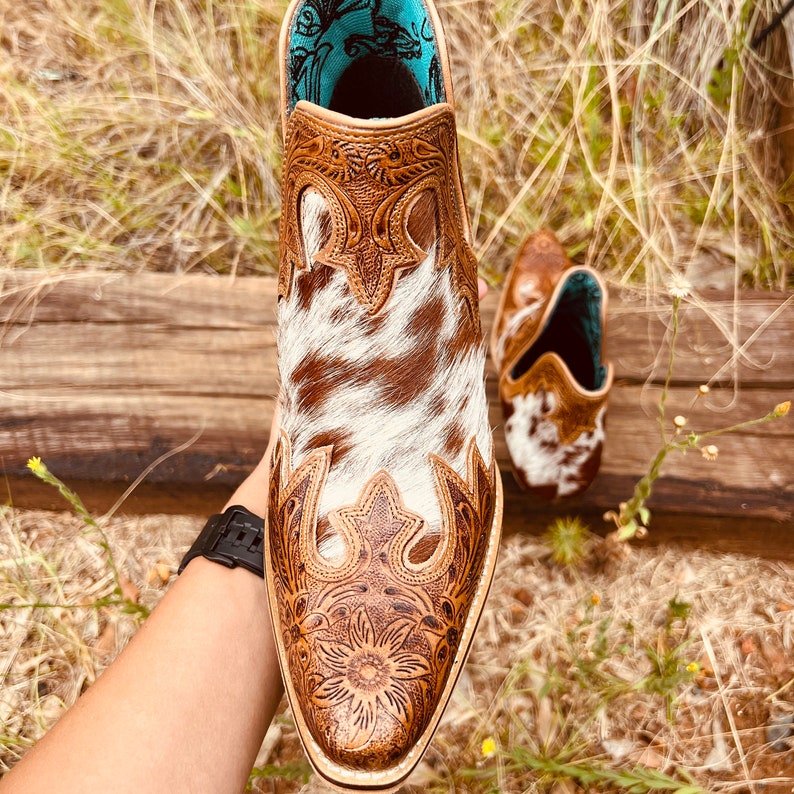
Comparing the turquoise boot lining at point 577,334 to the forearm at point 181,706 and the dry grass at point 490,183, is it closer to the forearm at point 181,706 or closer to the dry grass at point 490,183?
the dry grass at point 490,183

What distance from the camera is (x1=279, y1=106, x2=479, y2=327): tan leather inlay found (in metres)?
1.11

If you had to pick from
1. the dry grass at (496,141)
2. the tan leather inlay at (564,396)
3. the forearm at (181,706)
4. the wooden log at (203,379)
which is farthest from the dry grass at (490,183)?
the forearm at (181,706)

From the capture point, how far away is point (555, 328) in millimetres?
1929

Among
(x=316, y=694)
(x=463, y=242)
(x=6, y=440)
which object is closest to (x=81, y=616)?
(x=6, y=440)

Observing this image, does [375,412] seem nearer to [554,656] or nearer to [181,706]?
[181,706]

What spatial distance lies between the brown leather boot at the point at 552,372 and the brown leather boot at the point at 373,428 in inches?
13.9

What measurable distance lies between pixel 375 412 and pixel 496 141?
5.12 feet

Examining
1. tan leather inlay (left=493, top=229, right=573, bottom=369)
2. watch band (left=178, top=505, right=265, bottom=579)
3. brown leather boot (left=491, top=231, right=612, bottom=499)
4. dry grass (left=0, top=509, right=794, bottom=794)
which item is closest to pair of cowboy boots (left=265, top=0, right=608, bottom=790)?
watch band (left=178, top=505, right=265, bottom=579)

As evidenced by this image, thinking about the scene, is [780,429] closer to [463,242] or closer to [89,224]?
[463,242]

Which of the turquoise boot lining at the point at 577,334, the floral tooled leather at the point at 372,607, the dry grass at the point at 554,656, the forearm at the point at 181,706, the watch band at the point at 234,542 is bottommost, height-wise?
the dry grass at the point at 554,656

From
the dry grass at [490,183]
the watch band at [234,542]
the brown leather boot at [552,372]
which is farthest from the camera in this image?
the dry grass at [490,183]

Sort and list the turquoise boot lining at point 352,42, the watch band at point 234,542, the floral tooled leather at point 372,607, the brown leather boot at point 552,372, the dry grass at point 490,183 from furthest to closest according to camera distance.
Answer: the dry grass at point 490,183 < the brown leather boot at point 552,372 < the watch band at point 234,542 < the turquoise boot lining at point 352,42 < the floral tooled leather at point 372,607

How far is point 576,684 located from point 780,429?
968 millimetres

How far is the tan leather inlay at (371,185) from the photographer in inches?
43.6
